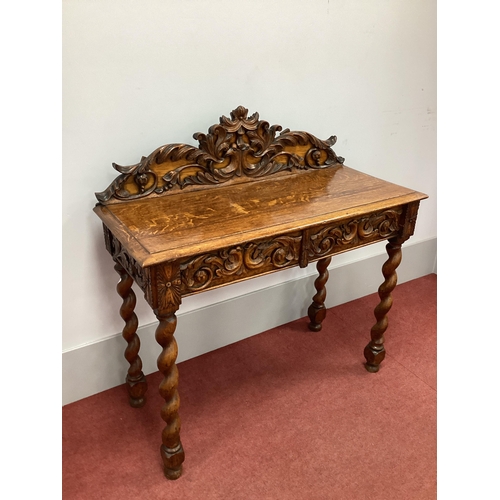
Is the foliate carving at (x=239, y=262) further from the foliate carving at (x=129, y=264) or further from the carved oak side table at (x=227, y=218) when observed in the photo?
the foliate carving at (x=129, y=264)

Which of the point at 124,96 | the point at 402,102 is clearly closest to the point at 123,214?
the point at 124,96

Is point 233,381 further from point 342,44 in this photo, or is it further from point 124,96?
point 342,44

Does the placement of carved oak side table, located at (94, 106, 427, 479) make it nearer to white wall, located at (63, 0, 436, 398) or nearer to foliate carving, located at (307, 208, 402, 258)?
foliate carving, located at (307, 208, 402, 258)

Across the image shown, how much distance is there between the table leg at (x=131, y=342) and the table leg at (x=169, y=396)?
385mm

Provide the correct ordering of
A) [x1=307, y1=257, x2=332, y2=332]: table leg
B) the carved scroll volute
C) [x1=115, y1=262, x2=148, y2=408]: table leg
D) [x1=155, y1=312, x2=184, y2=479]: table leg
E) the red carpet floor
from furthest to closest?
[x1=307, y1=257, x2=332, y2=332]: table leg → [x1=115, y1=262, x2=148, y2=408]: table leg → the red carpet floor → [x1=155, y1=312, x2=184, y2=479]: table leg → the carved scroll volute

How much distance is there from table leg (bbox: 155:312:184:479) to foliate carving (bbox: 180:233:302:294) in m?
0.14

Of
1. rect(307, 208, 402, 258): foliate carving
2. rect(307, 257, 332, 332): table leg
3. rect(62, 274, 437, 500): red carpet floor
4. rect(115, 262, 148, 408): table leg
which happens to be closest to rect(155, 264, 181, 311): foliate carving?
rect(115, 262, 148, 408): table leg

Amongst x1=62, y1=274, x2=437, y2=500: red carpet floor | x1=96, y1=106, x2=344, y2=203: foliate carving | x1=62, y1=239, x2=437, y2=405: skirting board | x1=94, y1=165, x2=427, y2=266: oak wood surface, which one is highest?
x1=96, y1=106, x2=344, y2=203: foliate carving

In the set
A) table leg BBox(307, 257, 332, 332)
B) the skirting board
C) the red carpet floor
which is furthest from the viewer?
table leg BBox(307, 257, 332, 332)

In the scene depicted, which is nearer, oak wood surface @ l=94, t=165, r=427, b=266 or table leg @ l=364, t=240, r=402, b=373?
oak wood surface @ l=94, t=165, r=427, b=266

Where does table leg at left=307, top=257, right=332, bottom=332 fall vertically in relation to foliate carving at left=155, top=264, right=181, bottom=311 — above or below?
below

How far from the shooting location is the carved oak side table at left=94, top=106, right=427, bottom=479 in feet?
5.42

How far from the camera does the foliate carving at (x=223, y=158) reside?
1950 millimetres

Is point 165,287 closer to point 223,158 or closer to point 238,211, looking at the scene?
point 238,211
